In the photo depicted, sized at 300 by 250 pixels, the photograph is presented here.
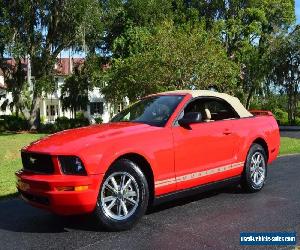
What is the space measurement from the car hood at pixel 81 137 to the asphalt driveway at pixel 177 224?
101cm

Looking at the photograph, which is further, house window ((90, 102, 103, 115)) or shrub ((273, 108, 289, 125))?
house window ((90, 102, 103, 115))

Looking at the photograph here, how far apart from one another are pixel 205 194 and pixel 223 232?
2204 millimetres

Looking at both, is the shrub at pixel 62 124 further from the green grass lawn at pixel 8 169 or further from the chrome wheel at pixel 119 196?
the chrome wheel at pixel 119 196

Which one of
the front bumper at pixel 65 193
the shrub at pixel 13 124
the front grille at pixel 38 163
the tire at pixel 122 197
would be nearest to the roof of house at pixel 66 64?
the shrub at pixel 13 124

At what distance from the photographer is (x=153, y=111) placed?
7.07 meters

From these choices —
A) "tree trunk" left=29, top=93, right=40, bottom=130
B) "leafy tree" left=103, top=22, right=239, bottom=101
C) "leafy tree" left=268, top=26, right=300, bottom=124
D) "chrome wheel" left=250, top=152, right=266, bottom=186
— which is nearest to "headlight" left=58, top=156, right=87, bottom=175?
"chrome wheel" left=250, top=152, right=266, bottom=186

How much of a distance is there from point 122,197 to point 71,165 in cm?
78

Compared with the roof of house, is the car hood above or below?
below

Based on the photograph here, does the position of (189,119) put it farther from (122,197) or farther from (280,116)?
(280,116)

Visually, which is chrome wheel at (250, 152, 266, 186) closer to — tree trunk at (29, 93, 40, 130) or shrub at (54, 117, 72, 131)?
tree trunk at (29, 93, 40, 130)

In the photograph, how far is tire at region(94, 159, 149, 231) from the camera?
5805 mm

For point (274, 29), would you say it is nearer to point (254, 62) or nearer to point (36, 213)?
point (254, 62)

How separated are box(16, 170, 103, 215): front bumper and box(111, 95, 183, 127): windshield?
1.48 meters

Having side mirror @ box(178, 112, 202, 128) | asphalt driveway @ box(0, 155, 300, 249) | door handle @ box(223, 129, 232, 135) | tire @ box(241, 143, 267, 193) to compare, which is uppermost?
side mirror @ box(178, 112, 202, 128)
